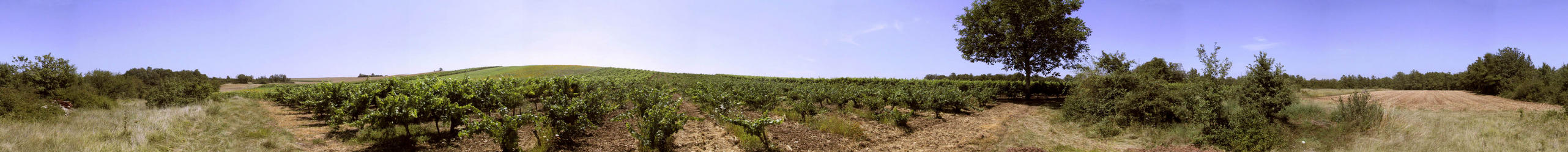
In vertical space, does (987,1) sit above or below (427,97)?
above

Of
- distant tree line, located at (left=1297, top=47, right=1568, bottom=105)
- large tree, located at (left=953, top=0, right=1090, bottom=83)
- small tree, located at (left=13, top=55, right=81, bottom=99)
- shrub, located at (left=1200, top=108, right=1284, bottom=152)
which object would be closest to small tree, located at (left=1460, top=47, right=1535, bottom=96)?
distant tree line, located at (left=1297, top=47, right=1568, bottom=105)

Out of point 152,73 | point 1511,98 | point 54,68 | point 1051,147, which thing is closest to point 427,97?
point 1051,147

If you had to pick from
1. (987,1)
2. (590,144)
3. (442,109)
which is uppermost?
(987,1)

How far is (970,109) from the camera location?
1822cm

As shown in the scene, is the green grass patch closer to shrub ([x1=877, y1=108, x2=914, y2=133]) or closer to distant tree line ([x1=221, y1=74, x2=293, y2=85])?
distant tree line ([x1=221, y1=74, x2=293, y2=85])

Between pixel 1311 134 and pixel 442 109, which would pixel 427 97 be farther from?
Answer: pixel 1311 134

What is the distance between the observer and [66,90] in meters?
20.2

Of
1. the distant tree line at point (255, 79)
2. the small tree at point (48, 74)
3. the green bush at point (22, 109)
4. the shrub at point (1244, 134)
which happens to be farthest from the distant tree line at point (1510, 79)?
the distant tree line at point (255, 79)

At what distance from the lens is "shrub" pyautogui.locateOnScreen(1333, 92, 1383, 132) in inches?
380

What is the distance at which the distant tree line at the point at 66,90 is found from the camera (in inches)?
486

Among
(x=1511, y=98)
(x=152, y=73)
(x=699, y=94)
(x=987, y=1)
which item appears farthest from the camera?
(x=152, y=73)

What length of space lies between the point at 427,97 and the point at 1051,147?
1126 centimetres

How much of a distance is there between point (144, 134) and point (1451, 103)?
106ft

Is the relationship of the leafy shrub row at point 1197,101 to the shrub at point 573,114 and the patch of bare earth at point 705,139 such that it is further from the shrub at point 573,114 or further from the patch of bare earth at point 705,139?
the shrub at point 573,114
